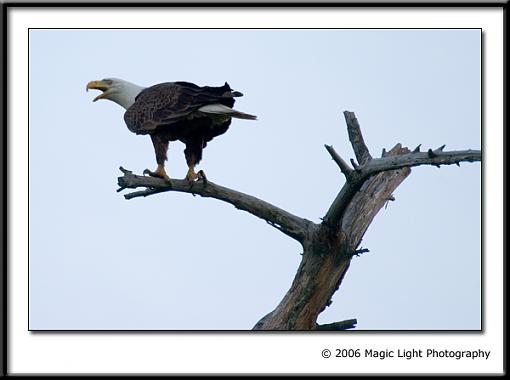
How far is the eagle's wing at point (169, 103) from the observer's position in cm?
755

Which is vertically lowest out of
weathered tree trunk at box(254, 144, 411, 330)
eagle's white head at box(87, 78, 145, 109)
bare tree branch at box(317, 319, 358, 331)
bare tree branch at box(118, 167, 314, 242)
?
bare tree branch at box(317, 319, 358, 331)

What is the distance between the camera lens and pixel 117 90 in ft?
27.8

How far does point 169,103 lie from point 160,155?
1.57ft

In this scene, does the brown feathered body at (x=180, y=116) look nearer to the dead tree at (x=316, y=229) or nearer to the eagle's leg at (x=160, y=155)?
the eagle's leg at (x=160, y=155)

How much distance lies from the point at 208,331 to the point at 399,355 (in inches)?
52.4

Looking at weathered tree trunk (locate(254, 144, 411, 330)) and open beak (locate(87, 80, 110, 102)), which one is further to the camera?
open beak (locate(87, 80, 110, 102))

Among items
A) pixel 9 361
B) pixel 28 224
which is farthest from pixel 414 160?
pixel 9 361

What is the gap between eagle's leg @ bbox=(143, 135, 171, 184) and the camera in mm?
7723

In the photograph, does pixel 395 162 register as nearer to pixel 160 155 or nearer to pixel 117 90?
pixel 160 155

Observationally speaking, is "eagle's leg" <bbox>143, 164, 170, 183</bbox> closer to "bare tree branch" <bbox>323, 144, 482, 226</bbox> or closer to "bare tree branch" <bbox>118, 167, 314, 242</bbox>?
"bare tree branch" <bbox>118, 167, 314, 242</bbox>

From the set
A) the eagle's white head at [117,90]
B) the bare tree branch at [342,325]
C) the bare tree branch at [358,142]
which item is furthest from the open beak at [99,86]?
the bare tree branch at [342,325]

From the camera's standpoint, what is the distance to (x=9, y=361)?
6.31 metres

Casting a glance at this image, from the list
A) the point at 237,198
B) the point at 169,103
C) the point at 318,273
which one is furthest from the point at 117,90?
the point at 318,273

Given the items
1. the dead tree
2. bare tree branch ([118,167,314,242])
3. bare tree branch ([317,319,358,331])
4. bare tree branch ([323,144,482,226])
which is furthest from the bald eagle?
bare tree branch ([317,319,358,331])
